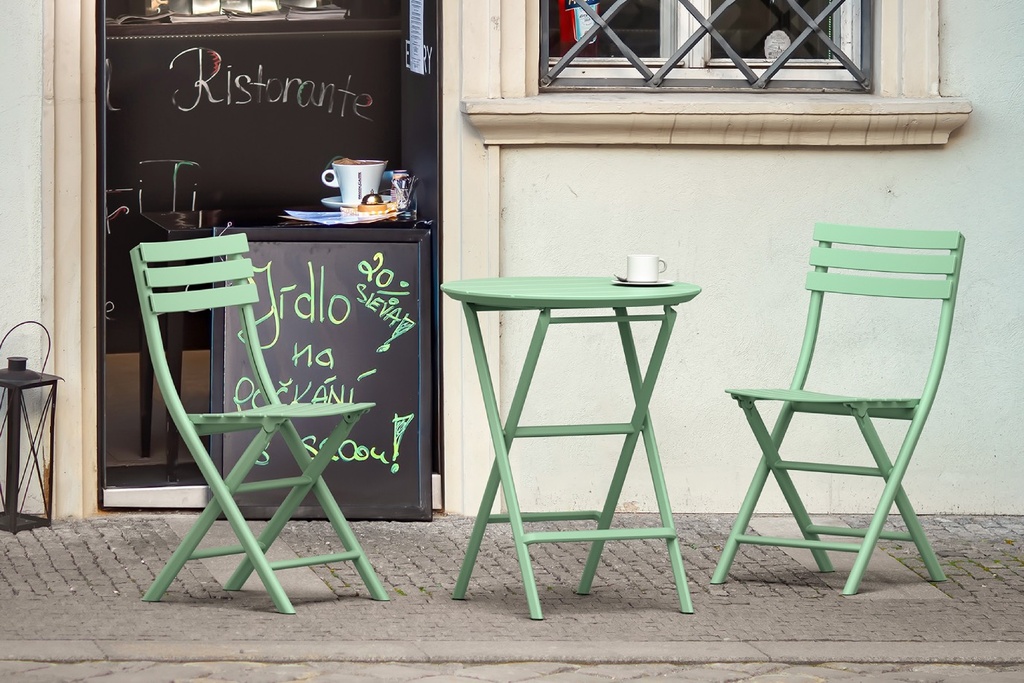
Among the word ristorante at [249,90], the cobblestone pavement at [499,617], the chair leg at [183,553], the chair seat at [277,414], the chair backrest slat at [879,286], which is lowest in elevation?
the cobblestone pavement at [499,617]

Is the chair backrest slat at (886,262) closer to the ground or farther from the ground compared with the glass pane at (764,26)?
closer to the ground

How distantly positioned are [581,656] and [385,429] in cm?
198

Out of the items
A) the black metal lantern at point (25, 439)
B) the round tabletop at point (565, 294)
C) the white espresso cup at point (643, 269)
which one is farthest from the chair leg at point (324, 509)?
the black metal lantern at point (25, 439)

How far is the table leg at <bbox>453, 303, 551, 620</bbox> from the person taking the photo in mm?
4812

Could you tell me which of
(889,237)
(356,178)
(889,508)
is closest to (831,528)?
(889,508)

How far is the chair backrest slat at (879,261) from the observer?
5.36 meters

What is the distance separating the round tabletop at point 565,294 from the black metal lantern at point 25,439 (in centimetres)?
190

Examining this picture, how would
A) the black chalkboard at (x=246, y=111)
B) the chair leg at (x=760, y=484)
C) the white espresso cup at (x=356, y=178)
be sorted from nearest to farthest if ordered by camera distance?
1. the chair leg at (x=760, y=484)
2. the black chalkboard at (x=246, y=111)
3. the white espresso cup at (x=356, y=178)

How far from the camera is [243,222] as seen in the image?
20.8ft

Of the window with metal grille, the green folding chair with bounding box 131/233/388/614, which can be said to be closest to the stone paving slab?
the green folding chair with bounding box 131/233/388/614

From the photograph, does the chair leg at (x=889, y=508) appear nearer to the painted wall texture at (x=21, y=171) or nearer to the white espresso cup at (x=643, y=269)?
the white espresso cup at (x=643, y=269)

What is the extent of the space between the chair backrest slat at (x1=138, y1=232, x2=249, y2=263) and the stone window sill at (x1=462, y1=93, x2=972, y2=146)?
1295 millimetres

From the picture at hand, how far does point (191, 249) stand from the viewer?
16.5ft

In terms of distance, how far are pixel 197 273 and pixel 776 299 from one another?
243 cm
